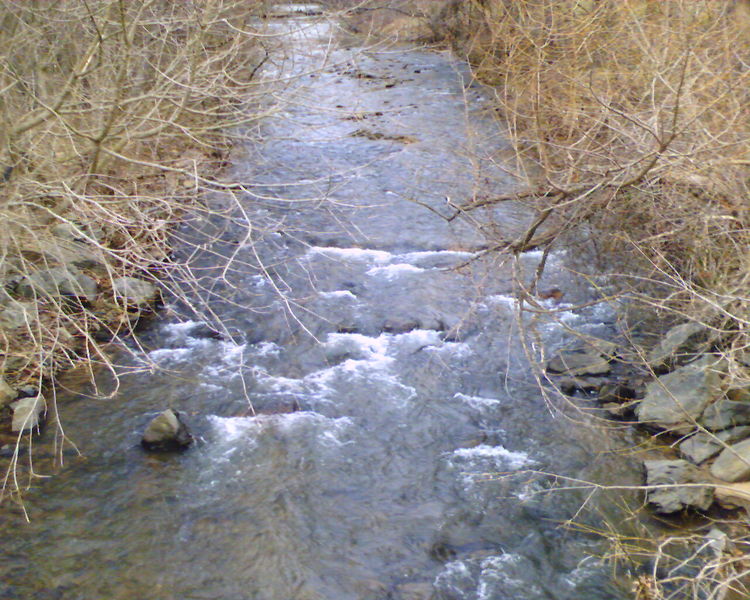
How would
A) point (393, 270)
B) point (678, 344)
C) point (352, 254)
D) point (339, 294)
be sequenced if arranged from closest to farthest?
point (678, 344) → point (339, 294) → point (393, 270) → point (352, 254)

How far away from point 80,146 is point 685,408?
483 centimetres

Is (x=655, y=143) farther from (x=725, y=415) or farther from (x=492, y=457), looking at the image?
(x=492, y=457)

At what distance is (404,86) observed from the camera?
13.7m

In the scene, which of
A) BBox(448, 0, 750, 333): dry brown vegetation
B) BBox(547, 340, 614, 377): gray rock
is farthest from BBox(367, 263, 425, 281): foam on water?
BBox(547, 340, 614, 377): gray rock

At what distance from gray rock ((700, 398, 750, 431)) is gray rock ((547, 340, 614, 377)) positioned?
952 millimetres

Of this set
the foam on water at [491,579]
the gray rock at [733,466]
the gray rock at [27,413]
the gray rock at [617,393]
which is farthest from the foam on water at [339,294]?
the gray rock at [733,466]

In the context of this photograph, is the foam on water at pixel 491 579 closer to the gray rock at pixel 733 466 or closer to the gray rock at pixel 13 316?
the gray rock at pixel 733 466

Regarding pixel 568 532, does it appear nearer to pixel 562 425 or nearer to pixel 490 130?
pixel 562 425

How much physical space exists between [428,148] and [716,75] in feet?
17.8

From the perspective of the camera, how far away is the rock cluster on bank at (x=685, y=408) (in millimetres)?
4544

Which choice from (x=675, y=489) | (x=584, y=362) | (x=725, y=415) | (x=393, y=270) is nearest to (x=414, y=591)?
(x=675, y=489)

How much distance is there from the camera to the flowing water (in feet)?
14.0

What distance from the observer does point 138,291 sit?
696 cm

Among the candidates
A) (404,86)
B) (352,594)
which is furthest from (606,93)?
(404,86)
